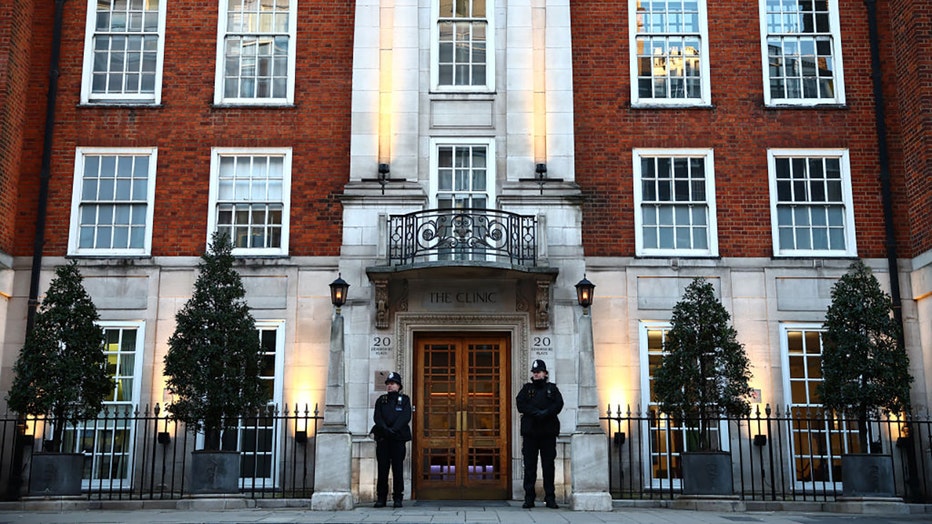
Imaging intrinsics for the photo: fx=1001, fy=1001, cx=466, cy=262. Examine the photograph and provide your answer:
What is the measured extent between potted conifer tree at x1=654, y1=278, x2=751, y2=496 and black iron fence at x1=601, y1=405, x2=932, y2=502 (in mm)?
982

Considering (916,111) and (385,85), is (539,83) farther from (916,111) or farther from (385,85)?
(916,111)

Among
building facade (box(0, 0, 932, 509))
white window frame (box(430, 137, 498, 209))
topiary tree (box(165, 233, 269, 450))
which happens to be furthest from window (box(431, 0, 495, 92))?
topiary tree (box(165, 233, 269, 450))

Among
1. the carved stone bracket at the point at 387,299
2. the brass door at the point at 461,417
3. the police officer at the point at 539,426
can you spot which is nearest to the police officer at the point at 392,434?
Result: the police officer at the point at 539,426

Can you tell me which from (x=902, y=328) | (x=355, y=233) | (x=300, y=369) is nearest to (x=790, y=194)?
(x=902, y=328)

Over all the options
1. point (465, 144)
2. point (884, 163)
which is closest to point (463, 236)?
point (465, 144)

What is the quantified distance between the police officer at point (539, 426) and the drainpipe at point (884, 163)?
24.8 ft

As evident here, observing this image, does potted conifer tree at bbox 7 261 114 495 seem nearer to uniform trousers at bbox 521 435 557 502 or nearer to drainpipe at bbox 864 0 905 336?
uniform trousers at bbox 521 435 557 502

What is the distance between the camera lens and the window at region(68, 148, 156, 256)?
63.0 ft

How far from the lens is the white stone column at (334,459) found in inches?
583

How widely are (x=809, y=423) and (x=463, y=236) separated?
7103 millimetres

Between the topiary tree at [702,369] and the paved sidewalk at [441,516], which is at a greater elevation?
the topiary tree at [702,369]

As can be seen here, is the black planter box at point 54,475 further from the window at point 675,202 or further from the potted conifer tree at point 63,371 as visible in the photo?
the window at point 675,202

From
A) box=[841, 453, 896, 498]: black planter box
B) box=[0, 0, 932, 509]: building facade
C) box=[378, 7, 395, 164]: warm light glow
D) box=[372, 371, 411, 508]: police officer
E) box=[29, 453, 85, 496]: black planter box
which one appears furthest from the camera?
box=[378, 7, 395, 164]: warm light glow

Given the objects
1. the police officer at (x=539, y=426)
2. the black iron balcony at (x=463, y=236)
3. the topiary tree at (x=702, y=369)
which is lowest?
the police officer at (x=539, y=426)
